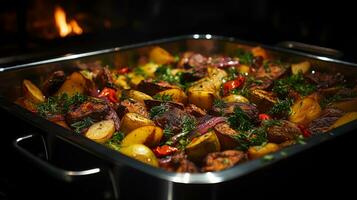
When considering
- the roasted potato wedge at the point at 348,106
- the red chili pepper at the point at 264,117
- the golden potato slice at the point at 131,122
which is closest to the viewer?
the golden potato slice at the point at 131,122

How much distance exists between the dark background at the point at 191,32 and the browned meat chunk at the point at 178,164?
17 centimetres

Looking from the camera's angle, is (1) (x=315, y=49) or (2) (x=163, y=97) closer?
(2) (x=163, y=97)

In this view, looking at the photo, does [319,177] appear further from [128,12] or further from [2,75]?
[128,12]

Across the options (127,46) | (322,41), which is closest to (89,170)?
(127,46)

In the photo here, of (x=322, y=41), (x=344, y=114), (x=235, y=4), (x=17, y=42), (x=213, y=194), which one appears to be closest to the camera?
(x=213, y=194)

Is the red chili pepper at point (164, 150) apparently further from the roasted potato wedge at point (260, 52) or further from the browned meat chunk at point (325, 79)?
the roasted potato wedge at point (260, 52)

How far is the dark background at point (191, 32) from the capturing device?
5.36 ft

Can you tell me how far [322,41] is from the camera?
423 centimetres

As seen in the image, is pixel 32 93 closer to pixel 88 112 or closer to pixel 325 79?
pixel 88 112

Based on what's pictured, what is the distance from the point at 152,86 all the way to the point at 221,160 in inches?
35.0

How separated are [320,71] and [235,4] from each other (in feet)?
7.81

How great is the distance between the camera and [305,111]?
6.95ft

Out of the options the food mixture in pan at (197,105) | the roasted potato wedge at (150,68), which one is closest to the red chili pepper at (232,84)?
the food mixture in pan at (197,105)

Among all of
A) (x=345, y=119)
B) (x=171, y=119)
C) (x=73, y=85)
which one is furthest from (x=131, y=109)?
(x=345, y=119)
